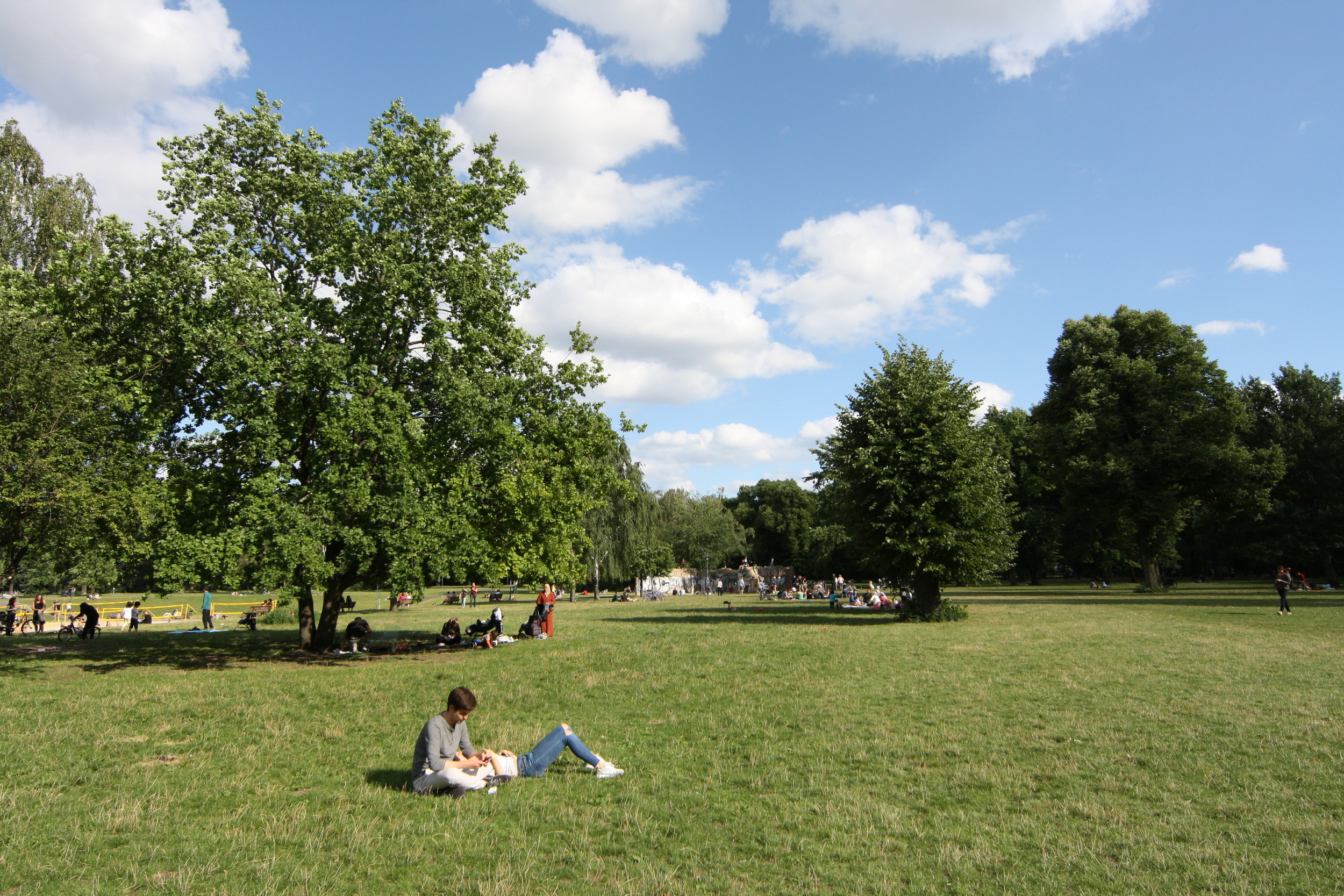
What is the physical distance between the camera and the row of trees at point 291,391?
16.9 m

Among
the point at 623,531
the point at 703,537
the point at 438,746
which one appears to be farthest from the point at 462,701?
the point at 703,537

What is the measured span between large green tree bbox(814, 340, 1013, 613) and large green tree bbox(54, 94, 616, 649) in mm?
12217

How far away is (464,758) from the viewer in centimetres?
852

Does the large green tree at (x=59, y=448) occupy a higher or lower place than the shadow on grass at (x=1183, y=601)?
higher

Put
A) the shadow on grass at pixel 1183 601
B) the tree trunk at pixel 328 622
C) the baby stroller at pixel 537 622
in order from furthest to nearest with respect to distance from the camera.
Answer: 1. the shadow on grass at pixel 1183 601
2. the baby stroller at pixel 537 622
3. the tree trunk at pixel 328 622

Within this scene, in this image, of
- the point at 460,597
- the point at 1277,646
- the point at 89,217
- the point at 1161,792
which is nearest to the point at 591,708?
the point at 1161,792

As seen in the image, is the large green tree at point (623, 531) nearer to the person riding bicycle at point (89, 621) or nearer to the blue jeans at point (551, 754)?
the person riding bicycle at point (89, 621)

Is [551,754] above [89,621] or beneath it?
beneath

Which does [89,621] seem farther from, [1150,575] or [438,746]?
[1150,575]

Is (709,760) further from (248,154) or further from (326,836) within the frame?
(248,154)

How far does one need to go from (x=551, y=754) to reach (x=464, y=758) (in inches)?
38.6

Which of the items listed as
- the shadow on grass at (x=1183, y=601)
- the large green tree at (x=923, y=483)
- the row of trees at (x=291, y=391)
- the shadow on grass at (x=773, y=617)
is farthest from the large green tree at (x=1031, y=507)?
the row of trees at (x=291, y=391)

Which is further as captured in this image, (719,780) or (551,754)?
(551,754)

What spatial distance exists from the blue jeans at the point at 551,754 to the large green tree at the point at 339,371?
399 inches
